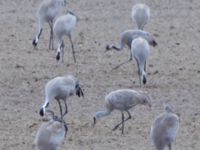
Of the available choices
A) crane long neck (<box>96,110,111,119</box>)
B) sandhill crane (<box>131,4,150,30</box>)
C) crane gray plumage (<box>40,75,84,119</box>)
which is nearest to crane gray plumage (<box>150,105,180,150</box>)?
crane long neck (<box>96,110,111,119</box>)

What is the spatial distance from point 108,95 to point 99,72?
2961mm

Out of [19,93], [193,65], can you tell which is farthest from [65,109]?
[193,65]

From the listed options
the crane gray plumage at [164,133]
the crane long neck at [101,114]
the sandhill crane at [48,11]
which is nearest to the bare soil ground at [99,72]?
the crane long neck at [101,114]

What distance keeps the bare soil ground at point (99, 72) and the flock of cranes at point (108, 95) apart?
193 millimetres

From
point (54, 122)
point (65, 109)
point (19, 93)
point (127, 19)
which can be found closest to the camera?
point (54, 122)

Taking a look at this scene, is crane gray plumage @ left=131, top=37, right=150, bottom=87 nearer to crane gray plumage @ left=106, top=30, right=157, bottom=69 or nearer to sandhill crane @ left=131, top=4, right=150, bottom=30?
crane gray plumage @ left=106, top=30, right=157, bottom=69

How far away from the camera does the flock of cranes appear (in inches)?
452

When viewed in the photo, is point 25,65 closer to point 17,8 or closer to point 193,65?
point 193,65

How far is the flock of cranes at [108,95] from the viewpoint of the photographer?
37.6 feet

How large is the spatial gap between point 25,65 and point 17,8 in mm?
5810

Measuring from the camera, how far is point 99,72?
16.3 metres

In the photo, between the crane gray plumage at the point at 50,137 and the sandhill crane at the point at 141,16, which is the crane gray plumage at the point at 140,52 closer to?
the sandhill crane at the point at 141,16

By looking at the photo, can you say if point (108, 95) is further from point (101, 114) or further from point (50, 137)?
point (50, 137)

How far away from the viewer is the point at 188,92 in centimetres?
1496
